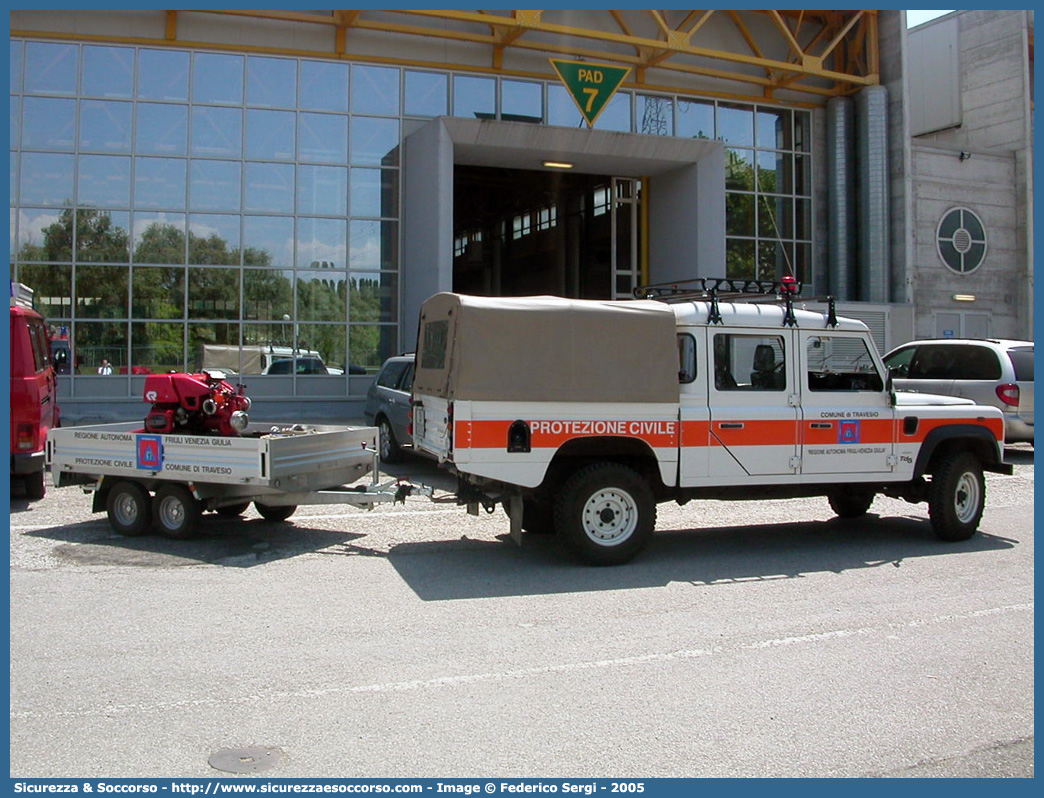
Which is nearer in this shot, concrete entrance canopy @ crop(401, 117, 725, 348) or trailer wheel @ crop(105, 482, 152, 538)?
trailer wheel @ crop(105, 482, 152, 538)

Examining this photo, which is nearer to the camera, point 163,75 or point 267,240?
point 163,75

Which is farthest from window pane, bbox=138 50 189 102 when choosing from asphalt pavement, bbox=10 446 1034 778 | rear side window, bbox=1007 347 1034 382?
rear side window, bbox=1007 347 1034 382

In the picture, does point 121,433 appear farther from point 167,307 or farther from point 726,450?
point 167,307

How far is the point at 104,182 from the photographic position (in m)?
19.7

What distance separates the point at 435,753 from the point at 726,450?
4836 mm

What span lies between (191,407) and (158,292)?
38.6ft

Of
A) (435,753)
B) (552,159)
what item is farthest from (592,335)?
(552,159)

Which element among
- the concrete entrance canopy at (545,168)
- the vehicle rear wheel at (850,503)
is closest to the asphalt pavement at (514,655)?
the vehicle rear wheel at (850,503)

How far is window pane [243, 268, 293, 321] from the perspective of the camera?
803 inches

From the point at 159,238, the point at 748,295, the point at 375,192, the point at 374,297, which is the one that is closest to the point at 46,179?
the point at 159,238

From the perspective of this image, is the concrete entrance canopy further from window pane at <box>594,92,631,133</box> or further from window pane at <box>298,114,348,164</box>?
window pane at <box>298,114,348,164</box>

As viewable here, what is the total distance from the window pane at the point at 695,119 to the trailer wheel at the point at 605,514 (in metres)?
16.8

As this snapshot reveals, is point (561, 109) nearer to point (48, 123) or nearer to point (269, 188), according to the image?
point (269, 188)

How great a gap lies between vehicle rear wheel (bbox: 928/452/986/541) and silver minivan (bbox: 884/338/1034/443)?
4896 mm
